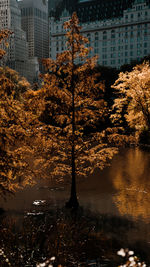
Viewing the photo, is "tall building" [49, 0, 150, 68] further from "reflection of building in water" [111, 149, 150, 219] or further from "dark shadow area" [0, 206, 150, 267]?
"dark shadow area" [0, 206, 150, 267]

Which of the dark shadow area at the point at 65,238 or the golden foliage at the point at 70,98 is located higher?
the golden foliage at the point at 70,98

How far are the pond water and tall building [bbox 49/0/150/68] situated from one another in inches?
4429

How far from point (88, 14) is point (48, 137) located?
135382 mm

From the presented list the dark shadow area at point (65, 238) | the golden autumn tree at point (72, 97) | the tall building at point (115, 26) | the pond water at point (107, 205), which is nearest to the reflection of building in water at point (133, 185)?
the pond water at point (107, 205)

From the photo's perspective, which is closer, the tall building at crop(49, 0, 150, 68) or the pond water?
the pond water

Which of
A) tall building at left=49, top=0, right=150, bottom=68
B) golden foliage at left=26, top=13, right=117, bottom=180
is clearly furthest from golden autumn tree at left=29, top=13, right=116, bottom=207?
tall building at left=49, top=0, right=150, bottom=68

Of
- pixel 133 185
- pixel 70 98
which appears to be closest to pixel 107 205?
pixel 133 185

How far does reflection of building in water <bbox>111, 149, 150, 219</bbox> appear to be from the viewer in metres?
17.5

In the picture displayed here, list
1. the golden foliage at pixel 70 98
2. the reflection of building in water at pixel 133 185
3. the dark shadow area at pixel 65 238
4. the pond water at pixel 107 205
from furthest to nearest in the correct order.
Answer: the reflection of building in water at pixel 133 185
the golden foliage at pixel 70 98
the pond water at pixel 107 205
the dark shadow area at pixel 65 238

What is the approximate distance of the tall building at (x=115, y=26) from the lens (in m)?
127

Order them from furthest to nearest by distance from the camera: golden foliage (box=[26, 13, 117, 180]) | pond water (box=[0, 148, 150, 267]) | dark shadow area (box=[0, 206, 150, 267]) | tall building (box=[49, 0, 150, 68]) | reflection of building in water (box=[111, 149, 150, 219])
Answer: tall building (box=[49, 0, 150, 68])
reflection of building in water (box=[111, 149, 150, 219])
golden foliage (box=[26, 13, 117, 180])
pond water (box=[0, 148, 150, 267])
dark shadow area (box=[0, 206, 150, 267])

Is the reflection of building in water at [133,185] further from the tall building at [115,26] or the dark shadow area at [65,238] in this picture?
the tall building at [115,26]

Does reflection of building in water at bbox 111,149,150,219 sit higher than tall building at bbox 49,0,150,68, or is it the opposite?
tall building at bbox 49,0,150,68

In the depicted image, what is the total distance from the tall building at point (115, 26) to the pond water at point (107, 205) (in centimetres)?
11248
